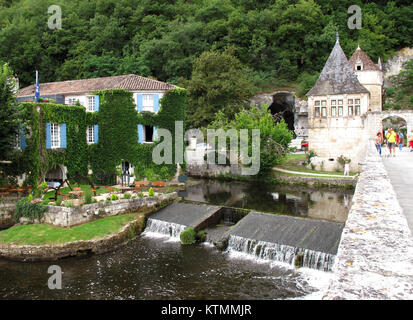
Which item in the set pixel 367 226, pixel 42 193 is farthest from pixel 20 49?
pixel 367 226

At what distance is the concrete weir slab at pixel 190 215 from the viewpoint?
72.1 ft

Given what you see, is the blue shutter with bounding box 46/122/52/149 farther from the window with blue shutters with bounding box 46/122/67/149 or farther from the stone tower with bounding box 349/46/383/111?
the stone tower with bounding box 349/46/383/111

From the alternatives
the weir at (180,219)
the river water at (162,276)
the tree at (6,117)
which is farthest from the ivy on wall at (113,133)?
the river water at (162,276)

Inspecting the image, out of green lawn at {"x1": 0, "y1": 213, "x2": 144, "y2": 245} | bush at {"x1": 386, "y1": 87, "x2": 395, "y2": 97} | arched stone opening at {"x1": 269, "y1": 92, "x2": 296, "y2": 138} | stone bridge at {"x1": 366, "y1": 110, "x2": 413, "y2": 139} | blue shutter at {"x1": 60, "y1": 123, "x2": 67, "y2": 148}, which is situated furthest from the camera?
arched stone opening at {"x1": 269, "y1": 92, "x2": 296, "y2": 138}

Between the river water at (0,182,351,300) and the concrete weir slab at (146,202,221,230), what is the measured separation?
1.97 m

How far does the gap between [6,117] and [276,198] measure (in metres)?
20.2

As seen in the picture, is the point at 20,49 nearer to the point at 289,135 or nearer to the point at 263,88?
the point at 263,88

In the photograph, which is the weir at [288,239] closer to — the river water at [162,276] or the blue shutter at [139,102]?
the river water at [162,276]

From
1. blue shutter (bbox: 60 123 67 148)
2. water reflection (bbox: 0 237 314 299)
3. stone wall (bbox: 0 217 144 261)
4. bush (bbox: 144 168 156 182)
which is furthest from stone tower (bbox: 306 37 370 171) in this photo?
stone wall (bbox: 0 217 144 261)

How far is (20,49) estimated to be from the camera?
5853 centimetres

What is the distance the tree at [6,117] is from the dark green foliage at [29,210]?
174 inches

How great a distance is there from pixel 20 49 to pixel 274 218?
182 ft

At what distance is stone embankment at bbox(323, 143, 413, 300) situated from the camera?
3.59m

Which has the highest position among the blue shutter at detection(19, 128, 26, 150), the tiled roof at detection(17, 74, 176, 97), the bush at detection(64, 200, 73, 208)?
the tiled roof at detection(17, 74, 176, 97)
